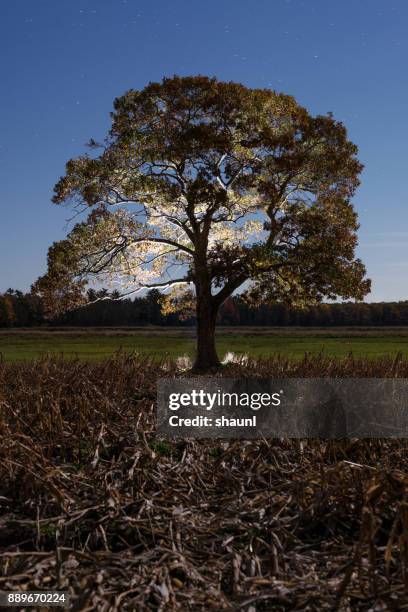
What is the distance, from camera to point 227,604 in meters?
3.41

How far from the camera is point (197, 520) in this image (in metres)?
4.64

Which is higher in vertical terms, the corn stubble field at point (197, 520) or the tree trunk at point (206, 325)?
the tree trunk at point (206, 325)

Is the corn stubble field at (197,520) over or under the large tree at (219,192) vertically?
under

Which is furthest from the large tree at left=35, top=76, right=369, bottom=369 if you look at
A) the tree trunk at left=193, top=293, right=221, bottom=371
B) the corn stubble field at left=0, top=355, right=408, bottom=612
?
the corn stubble field at left=0, top=355, right=408, bottom=612

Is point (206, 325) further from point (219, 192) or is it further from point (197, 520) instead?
point (197, 520)

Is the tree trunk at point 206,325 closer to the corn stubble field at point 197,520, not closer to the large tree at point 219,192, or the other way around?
the large tree at point 219,192

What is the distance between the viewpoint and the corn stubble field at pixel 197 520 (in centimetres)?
353

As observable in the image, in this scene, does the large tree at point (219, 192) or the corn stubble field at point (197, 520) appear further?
the large tree at point (219, 192)

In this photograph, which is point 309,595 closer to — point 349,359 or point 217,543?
point 217,543

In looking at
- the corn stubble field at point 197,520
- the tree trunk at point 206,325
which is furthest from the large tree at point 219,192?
the corn stubble field at point 197,520

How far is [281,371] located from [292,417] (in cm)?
390

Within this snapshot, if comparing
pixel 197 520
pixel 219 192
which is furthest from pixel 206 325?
pixel 197 520

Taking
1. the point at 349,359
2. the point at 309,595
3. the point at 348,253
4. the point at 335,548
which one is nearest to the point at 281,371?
the point at 349,359

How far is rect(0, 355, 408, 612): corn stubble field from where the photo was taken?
3.53 meters
